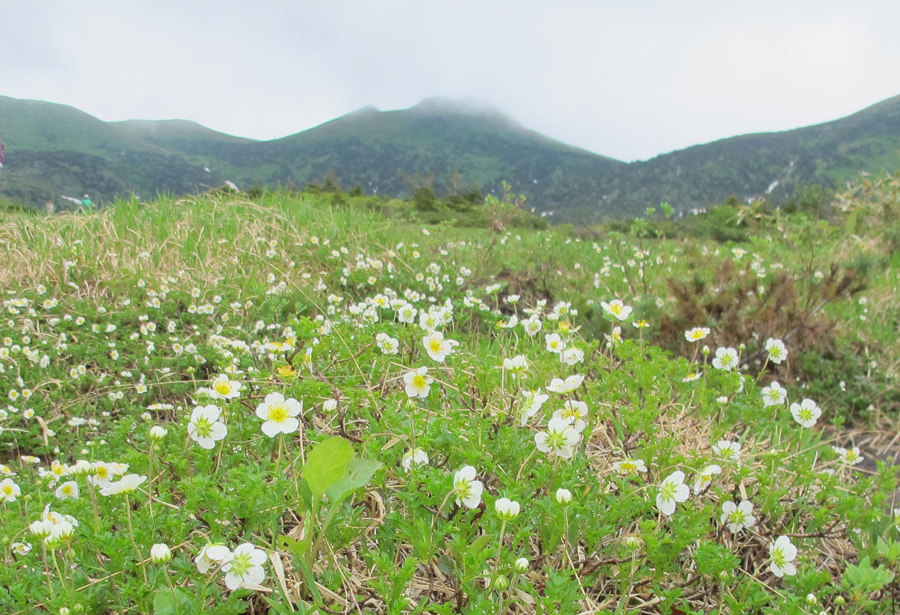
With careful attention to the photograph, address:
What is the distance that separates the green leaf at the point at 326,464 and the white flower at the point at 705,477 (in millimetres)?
935

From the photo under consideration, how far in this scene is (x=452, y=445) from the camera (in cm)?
148

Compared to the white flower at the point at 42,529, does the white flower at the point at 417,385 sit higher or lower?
higher

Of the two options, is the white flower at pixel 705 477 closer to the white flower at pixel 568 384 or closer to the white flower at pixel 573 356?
the white flower at pixel 568 384

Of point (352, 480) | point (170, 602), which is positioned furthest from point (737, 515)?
point (170, 602)

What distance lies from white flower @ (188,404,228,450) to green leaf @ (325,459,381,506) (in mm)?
401

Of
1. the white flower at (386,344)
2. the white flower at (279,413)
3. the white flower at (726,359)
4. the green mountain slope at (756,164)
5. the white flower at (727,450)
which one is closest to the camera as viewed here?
the white flower at (279,413)

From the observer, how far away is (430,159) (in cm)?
9956

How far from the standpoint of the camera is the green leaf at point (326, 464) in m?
1.07

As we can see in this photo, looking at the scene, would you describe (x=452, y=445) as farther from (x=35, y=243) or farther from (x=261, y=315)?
(x=35, y=243)

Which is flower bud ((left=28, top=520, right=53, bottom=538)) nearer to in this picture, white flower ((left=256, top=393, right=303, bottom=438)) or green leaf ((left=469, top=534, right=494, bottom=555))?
white flower ((left=256, top=393, right=303, bottom=438))

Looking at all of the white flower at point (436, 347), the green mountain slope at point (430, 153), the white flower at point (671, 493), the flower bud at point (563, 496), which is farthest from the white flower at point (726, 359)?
the green mountain slope at point (430, 153)

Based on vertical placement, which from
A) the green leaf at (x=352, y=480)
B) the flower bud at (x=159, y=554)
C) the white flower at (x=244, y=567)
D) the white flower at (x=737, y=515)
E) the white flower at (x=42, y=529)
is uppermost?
the green leaf at (x=352, y=480)

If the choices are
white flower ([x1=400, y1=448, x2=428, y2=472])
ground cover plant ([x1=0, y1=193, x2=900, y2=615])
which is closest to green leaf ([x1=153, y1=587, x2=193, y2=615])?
ground cover plant ([x1=0, y1=193, x2=900, y2=615])

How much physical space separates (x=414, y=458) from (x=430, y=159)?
336ft
